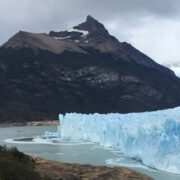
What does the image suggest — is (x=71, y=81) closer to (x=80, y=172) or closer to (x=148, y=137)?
(x=148, y=137)

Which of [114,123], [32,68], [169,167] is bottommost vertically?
[169,167]

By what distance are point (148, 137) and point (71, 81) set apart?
3698 inches

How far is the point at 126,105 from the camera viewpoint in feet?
367

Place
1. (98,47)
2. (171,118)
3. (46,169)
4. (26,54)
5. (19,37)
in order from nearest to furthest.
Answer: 1. (46,169)
2. (171,118)
3. (26,54)
4. (19,37)
5. (98,47)

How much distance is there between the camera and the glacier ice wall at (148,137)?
71.2ft

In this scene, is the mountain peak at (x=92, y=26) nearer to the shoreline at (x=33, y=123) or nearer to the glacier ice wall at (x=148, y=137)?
the shoreline at (x=33, y=123)

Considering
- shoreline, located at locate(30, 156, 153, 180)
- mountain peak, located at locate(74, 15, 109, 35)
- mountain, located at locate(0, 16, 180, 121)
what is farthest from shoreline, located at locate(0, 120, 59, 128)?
shoreline, located at locate(30, 156, 153, 180)

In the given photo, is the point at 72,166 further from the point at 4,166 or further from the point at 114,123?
the point at 114,123

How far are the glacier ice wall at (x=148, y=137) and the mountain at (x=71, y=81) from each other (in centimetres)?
6247

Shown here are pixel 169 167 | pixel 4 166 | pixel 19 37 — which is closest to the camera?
pixel 4 166

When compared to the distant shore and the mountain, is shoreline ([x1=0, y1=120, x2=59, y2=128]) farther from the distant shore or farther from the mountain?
the mountain

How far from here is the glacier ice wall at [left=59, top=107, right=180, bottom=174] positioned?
71.2 feet

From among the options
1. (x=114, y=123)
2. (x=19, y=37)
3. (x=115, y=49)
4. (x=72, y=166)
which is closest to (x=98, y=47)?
(x=115, y=49)

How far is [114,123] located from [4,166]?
2618cm
